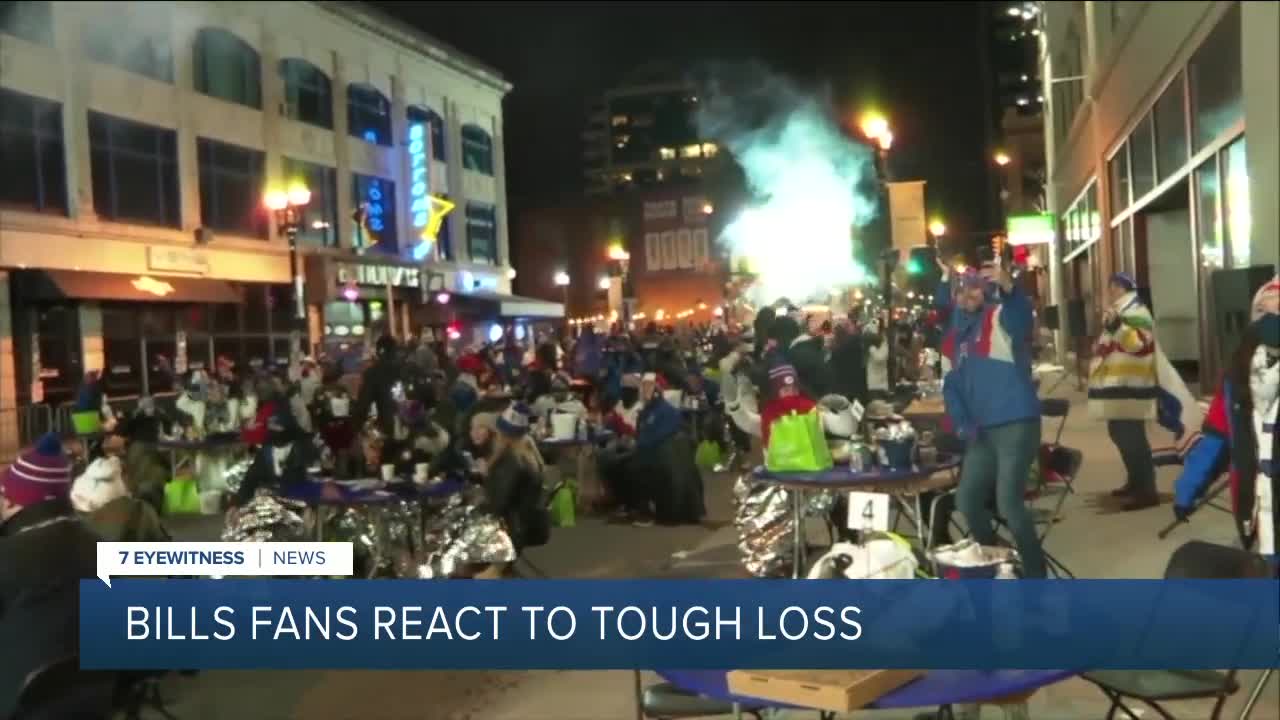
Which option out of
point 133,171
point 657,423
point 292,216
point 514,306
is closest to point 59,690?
point 657,423

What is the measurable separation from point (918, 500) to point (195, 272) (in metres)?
20.3

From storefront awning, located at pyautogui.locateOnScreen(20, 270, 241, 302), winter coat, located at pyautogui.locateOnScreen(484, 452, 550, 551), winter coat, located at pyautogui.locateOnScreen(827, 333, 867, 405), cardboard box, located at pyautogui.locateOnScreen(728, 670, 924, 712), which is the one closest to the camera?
cardboard box, located at pyautogui.locateOnScreen(728, 670, 924, 712)

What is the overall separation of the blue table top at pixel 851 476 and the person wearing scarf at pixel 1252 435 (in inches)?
63.1

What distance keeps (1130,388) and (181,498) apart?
24.8 feet

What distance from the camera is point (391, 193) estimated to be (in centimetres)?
3206

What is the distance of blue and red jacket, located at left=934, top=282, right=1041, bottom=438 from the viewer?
5.98 metres

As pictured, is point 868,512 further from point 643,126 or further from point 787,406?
point 643,126

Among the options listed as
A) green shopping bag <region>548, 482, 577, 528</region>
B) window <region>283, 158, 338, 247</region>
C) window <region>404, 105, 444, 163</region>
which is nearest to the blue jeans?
green shopping bag <region>548, 482, 577, 528</region>

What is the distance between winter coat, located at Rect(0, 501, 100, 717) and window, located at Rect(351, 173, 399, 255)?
26.8m

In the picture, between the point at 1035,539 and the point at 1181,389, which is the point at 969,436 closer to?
the point at 1035,539

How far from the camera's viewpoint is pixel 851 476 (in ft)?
20.2

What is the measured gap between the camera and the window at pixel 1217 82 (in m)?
10.4

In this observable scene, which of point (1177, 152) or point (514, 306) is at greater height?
point (1177, 152)

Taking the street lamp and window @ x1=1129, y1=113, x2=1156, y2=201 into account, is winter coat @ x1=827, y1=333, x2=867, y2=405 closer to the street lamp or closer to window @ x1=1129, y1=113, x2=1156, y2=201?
window @ x1=1129, y1=113, x2=1156, y2=201
